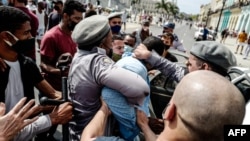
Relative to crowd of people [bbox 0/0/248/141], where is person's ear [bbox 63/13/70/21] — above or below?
above

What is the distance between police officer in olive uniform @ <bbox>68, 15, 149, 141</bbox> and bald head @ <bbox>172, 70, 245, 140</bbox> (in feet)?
1.46

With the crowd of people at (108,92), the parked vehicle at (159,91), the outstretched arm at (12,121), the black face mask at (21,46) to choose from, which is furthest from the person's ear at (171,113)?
the parked vehicle at (159,91)

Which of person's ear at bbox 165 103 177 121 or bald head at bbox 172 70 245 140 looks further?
person's ear at bbox 165 103 177 121

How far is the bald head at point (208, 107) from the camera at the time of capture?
3.57 ft

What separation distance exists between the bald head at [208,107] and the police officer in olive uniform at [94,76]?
445 mm

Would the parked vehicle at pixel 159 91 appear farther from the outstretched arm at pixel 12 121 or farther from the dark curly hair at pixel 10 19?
the outstretched arm at pixel 12 121

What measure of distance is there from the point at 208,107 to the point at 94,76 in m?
0.80

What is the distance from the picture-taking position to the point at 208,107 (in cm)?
109

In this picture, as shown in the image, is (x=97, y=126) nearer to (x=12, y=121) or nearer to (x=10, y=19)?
(x=12, y=121)

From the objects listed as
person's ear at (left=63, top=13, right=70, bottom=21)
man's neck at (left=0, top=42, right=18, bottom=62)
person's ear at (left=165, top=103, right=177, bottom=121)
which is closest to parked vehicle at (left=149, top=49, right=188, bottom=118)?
person's ear at (left=63, top=13, right=70, bottom=21)

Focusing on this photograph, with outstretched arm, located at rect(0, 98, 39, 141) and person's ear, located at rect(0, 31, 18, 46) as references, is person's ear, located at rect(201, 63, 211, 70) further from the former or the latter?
person's ear, located at rect(0, 31, 18, 46)

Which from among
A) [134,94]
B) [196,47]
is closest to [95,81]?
[134,94]

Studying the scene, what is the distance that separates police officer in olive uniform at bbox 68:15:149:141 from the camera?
1.57 m

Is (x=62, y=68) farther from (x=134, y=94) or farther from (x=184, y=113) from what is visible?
(x=184, y=113)
